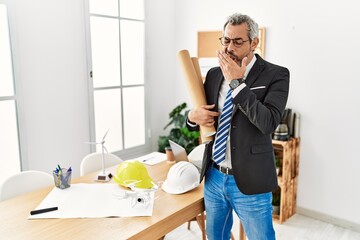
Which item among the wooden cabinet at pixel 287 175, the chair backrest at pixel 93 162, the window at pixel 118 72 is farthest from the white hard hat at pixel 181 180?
the window at pixel 118 72

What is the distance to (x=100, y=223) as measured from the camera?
5.11 ft

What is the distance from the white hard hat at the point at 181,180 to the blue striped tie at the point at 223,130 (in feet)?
1.08

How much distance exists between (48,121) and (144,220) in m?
1.78

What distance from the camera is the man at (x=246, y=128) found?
1.52m

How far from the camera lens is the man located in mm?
1520

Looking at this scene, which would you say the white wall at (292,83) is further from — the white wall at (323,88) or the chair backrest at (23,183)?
the chair backrest at (23,183)

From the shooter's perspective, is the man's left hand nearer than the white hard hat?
Yes

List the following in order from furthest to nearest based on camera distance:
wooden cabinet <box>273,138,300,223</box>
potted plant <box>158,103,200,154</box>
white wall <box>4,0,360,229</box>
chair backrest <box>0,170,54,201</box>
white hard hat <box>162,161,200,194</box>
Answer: potted plant <box>158,103,200,154</box>
wooden cabinet <box>273,138,300,223</box>
white wall <box>4,0,360,229</box>
chair backrest <box>0,170,54,201</box>
white hard hat <box>162,161,200,194</box>

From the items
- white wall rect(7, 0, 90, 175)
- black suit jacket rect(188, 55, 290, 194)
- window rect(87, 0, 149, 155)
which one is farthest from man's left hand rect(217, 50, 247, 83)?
window rect(87, 0, 149, 155)

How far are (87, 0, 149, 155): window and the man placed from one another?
197 centimetres

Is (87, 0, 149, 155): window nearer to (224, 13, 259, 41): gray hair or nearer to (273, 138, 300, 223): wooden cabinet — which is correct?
(273, 138, 300, 223): wooden cabinet

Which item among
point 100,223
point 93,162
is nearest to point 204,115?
point 100,223

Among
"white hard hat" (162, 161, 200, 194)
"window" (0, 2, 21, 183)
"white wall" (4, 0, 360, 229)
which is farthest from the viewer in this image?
"white wall" (4, 0, 360, 229)

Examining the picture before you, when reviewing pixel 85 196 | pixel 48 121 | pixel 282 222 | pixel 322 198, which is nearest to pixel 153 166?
pixel 85 196
